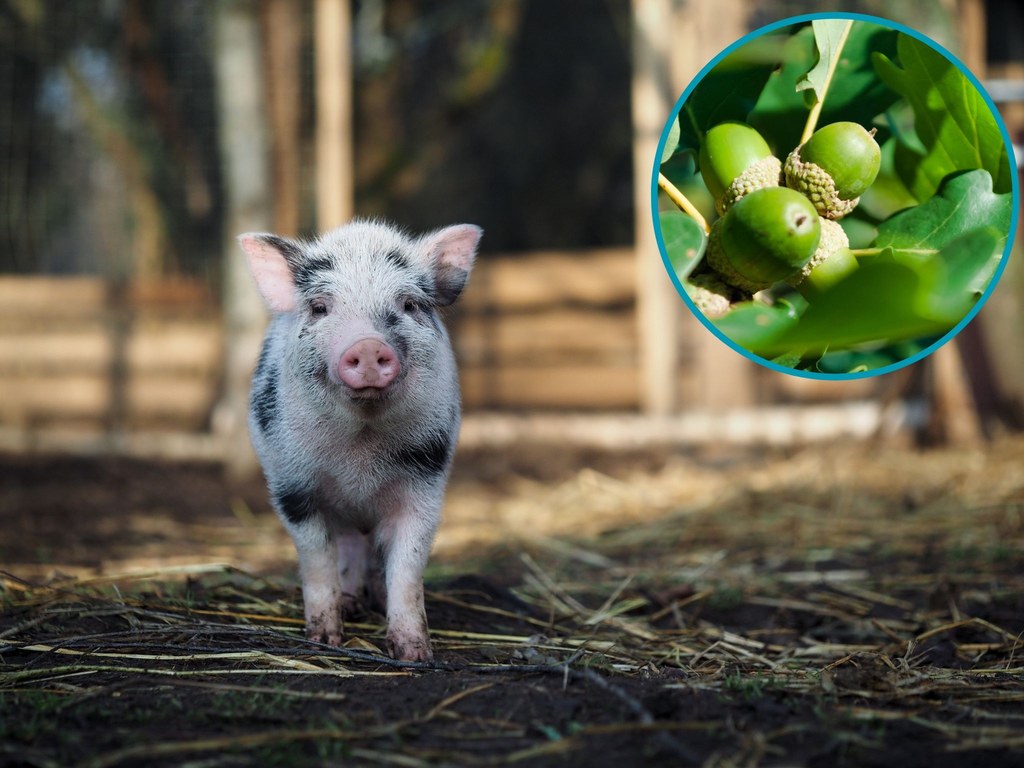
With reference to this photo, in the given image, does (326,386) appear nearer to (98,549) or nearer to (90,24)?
(98,549)

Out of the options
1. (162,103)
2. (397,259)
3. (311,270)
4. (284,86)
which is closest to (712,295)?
(397,259)

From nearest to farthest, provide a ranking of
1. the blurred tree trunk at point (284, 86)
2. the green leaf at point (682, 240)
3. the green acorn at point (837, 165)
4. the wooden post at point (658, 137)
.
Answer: the green acorn at point (837, 165) → the green leaf at point (682, 240) → the blurred tree trunk at point (284, 86) → the wooden post at point (658, 137)

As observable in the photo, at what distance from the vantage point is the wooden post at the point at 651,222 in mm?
7859

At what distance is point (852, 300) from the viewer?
6.48 ft

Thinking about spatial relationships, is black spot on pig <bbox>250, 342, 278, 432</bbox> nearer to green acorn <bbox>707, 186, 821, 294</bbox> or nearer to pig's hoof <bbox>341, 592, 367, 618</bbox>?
A: pig's hoof <bbox>341, 592, 367, 618</bbox>

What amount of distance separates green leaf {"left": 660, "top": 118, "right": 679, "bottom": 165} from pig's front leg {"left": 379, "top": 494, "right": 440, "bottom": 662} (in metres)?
1.21

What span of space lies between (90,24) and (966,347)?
7308 millimetres

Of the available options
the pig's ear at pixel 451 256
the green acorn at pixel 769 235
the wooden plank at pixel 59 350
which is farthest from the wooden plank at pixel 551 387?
the green acorn at pixel 769 235

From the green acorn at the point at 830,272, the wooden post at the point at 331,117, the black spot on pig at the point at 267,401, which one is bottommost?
the black spot on pig at the point at 267,401

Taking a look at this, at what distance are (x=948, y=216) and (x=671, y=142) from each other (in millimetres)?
578

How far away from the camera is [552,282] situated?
28.8 ft

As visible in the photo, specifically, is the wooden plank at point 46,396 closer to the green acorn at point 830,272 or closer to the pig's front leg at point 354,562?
the pig's front leg at point 354,562

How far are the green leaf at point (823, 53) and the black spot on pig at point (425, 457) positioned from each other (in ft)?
4.55

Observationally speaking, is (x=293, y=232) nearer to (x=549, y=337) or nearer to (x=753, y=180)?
(x=549, y=337)
